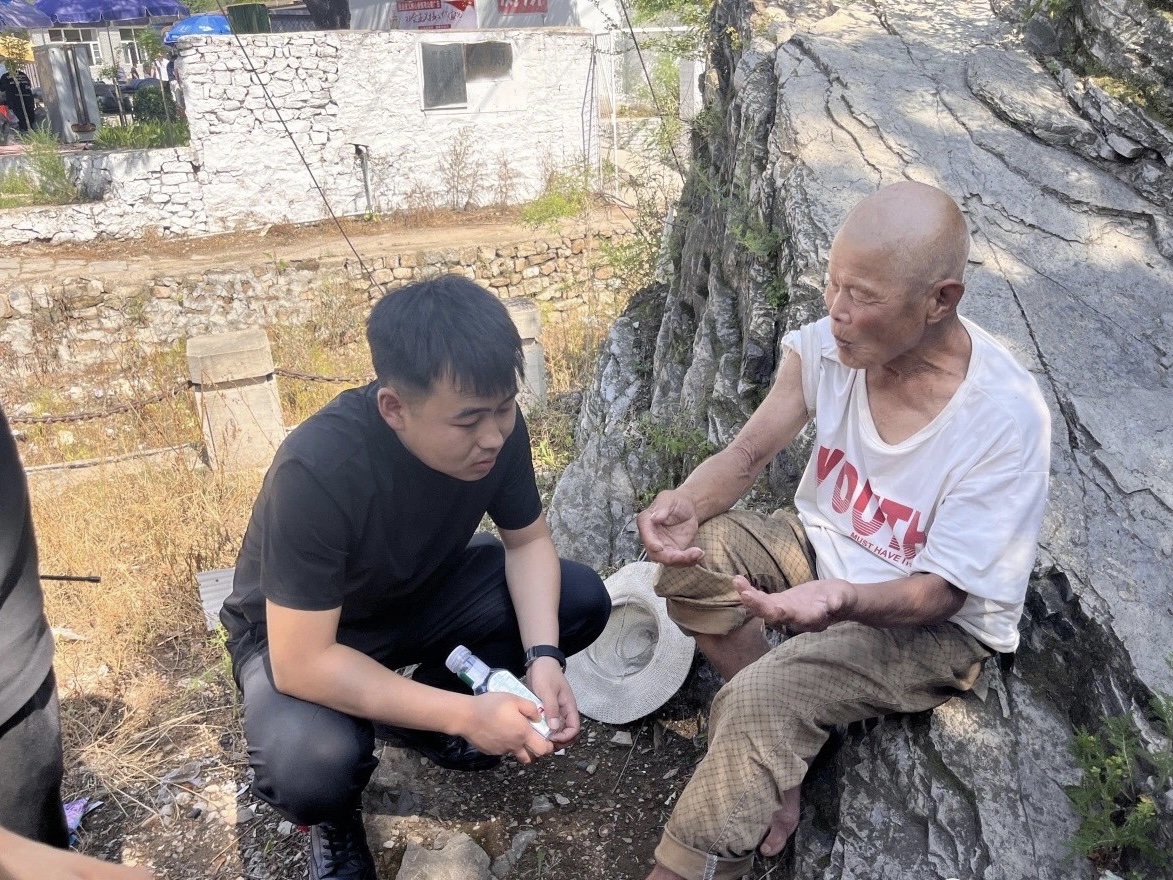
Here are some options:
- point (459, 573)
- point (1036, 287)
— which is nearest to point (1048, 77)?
point (1036, 287)

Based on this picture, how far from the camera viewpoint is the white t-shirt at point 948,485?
1.95 metres

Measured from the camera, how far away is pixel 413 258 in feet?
39.6

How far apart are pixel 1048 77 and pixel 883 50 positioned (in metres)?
0.78

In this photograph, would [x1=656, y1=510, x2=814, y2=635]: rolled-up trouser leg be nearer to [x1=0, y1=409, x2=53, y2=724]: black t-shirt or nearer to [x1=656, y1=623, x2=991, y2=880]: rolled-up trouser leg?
[x1=656, y1=623, x2=991, y2=880]: rolled-up trouser leg

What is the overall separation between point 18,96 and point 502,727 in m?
22.3

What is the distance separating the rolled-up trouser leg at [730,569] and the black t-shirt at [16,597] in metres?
1.43

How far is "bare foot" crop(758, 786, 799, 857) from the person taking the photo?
7.25ft

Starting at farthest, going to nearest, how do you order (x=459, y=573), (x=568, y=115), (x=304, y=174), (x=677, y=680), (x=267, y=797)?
(x=568, y=115) < (x=304, y=174) < (x=677, y=680) < (x=459, y=573) < (x=267, y=797)

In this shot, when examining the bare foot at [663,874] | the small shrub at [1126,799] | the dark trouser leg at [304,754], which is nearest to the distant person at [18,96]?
the dark trouser leg at [304,754]

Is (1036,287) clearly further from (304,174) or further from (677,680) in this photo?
(304,174)

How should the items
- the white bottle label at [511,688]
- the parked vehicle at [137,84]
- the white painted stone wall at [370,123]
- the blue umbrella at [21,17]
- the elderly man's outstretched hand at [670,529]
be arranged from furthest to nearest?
the parked vehicle at [137,84]
the blue umbrella at [21,17]
the white painted stone wall at [370,123]
the elderly man's outstretched hand at [670,529]
the white bottle label at [511,688]

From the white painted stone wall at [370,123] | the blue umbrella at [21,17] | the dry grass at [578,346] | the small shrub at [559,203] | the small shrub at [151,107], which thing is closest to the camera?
the dry grass at [578,346]

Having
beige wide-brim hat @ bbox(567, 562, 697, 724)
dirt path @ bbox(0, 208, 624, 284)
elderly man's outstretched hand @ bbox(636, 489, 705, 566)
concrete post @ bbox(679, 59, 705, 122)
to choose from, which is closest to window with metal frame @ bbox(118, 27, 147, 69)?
dirt path @ bbox(0, 208, 624, 284)

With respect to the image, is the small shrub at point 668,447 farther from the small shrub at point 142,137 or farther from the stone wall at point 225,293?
the small shrub at point 142,137
